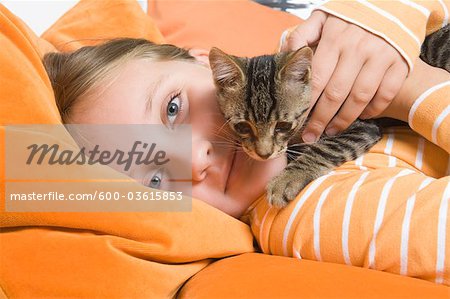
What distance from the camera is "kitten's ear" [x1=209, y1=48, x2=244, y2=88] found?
969 millimetres

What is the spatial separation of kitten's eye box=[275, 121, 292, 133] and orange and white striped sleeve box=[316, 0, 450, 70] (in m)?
0.27

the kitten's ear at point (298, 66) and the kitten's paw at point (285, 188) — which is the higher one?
the kitten's ear at point (298, 66)

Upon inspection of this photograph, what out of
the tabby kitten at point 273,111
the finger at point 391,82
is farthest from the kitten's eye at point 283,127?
the finger at point 391,82

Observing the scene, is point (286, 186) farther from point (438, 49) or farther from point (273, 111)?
point (438, 49)

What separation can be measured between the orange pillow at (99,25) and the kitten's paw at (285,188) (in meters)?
0.80

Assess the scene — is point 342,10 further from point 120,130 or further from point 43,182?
point 43,182

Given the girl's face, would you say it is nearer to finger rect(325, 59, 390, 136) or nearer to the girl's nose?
the girl's nose

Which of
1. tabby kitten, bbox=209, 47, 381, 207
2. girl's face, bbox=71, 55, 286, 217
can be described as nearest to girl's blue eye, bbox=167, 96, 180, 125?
girl's face, bbox=71, 55, 286, 217

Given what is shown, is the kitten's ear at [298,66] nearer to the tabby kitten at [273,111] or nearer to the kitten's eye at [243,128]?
the tabby kitten at [273,111]

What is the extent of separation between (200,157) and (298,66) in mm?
286

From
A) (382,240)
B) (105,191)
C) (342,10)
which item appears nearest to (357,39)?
(342,10)

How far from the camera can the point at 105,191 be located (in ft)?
2.64

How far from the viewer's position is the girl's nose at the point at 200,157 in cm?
95

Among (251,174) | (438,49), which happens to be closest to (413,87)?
(438,49)
